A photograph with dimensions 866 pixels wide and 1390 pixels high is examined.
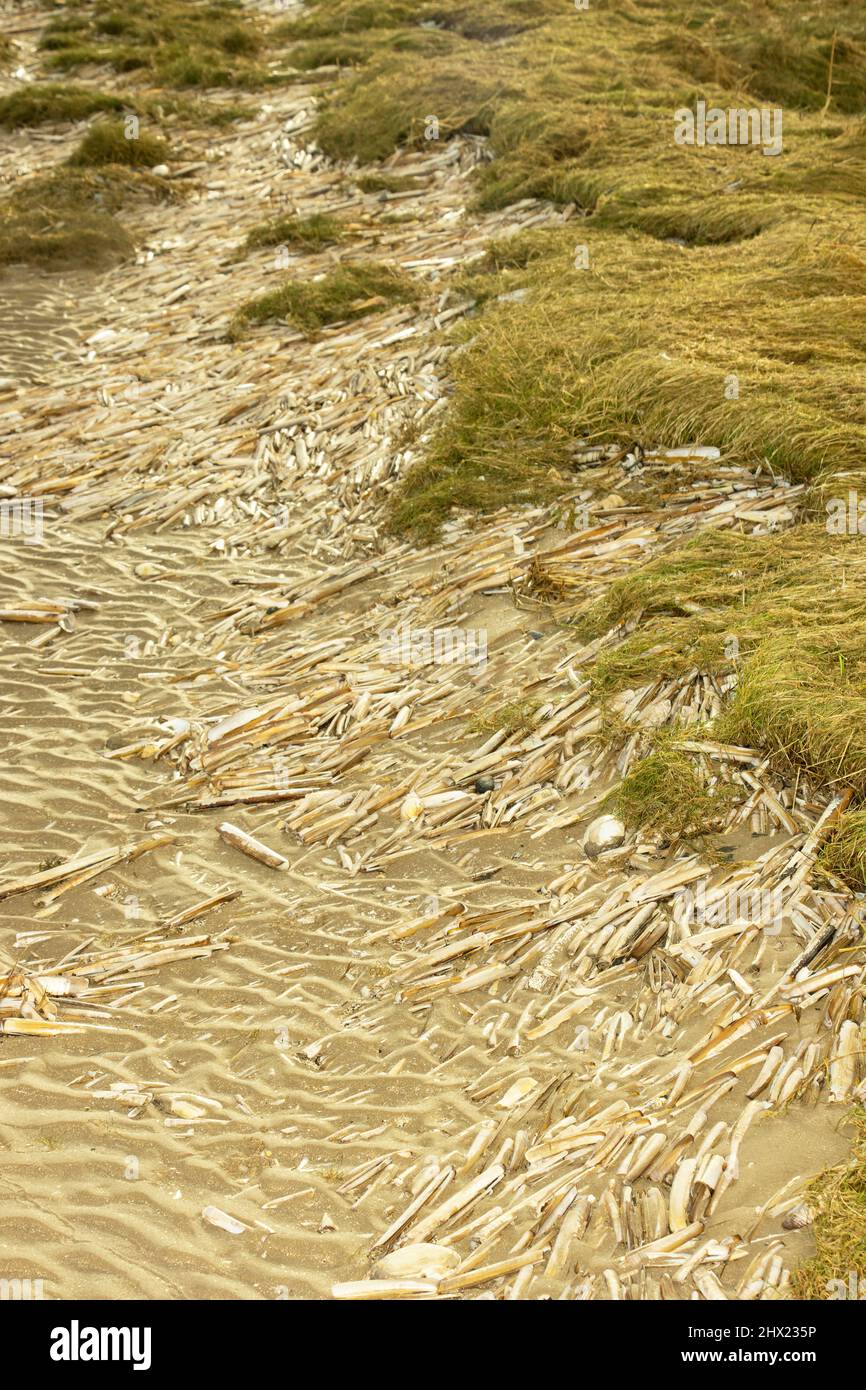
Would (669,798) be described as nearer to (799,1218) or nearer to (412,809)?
(412,809)

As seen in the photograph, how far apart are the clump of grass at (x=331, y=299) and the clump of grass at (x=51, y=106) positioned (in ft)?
26.6

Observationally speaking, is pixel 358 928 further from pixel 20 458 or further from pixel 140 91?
pixel 140 91

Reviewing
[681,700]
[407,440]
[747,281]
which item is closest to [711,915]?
[681,700]

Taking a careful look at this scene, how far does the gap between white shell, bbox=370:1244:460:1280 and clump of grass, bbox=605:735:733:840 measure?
2039mm

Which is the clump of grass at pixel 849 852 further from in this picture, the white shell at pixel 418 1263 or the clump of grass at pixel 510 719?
the white shell at pixel 418 1263

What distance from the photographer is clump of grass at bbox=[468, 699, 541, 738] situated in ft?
19.9

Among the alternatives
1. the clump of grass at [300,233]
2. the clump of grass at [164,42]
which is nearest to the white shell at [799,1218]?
the clump of grass at [300,233]

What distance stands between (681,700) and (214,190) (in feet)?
40.2

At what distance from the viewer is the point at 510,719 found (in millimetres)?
6086

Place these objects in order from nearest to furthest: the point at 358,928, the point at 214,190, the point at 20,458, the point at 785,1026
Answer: the point at 785,1026, the point at 358,928, the point at 20,458, the point at 214,190

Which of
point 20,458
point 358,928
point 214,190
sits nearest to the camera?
point 358,928

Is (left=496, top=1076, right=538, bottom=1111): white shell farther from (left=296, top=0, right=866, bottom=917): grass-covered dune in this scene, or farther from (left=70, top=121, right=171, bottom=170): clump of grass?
(left=70, top=121, right=171, bottom=170): clump of grass

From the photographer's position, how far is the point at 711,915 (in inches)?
187

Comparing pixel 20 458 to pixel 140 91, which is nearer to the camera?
pixel 20 458
